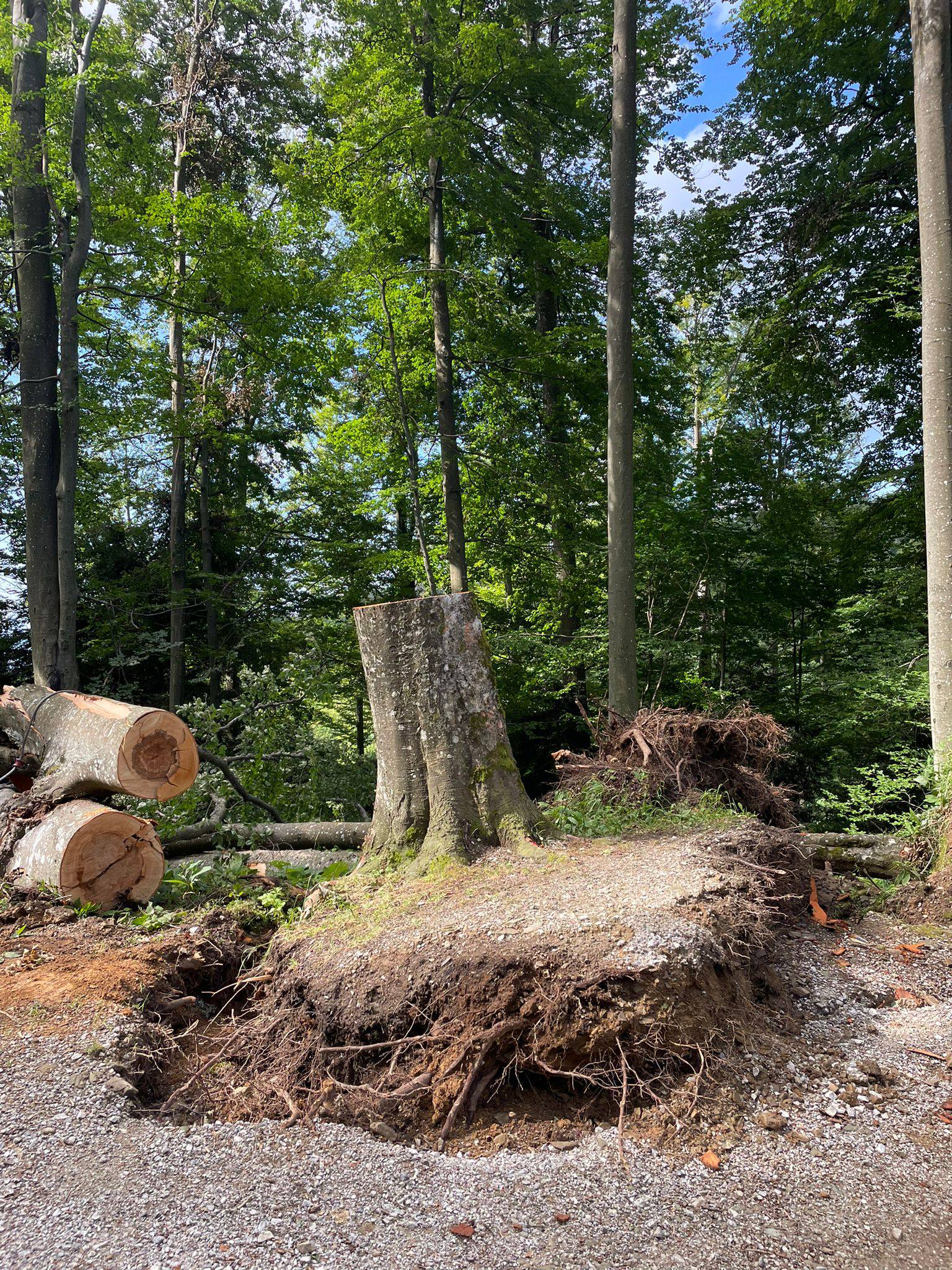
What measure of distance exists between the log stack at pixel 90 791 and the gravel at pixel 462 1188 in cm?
184

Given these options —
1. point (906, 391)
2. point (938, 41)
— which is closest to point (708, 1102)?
point (938, 41)

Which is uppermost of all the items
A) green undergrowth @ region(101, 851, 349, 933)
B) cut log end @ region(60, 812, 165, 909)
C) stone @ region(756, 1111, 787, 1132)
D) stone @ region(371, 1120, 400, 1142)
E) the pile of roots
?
the pile of roots

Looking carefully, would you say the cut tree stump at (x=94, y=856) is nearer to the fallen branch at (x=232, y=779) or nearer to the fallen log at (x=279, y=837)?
the fallen log at (x=279, y=837)

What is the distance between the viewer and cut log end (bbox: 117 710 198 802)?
Result: 577 centimetres

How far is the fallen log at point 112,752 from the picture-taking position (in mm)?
5785

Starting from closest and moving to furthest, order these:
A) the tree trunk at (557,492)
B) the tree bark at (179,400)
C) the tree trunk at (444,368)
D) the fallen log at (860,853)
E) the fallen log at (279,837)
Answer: the fallen log at (860,853) < the fallen log at (279,837) < the tree trunk at (444,368) < the tree bark at (179,400) < the tree trunk at (557,492)

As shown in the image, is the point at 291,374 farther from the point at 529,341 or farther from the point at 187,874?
the point at 187,874

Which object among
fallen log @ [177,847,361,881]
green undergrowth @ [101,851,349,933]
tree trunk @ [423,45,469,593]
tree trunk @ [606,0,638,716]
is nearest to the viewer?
green undergrowth @ [101,851,349,933]

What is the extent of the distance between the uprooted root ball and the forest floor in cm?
16

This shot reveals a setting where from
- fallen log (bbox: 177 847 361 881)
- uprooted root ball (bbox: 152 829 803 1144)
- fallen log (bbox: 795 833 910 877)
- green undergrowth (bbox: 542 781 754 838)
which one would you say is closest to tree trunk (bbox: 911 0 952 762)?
fallen log (bbox: 795 833 910 877)

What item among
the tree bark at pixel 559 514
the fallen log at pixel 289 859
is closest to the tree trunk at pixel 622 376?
the tree bark at pixel 559 514

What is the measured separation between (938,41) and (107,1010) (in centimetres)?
898

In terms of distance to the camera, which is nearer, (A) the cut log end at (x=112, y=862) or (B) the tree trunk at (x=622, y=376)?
(A) the cut log end at (x=112, y=862)

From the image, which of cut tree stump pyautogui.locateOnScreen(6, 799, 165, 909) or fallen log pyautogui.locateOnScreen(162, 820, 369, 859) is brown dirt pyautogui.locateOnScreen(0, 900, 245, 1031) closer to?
cut tree stump pyautogui.locateOnScreen(6, 799, 165, 909)
